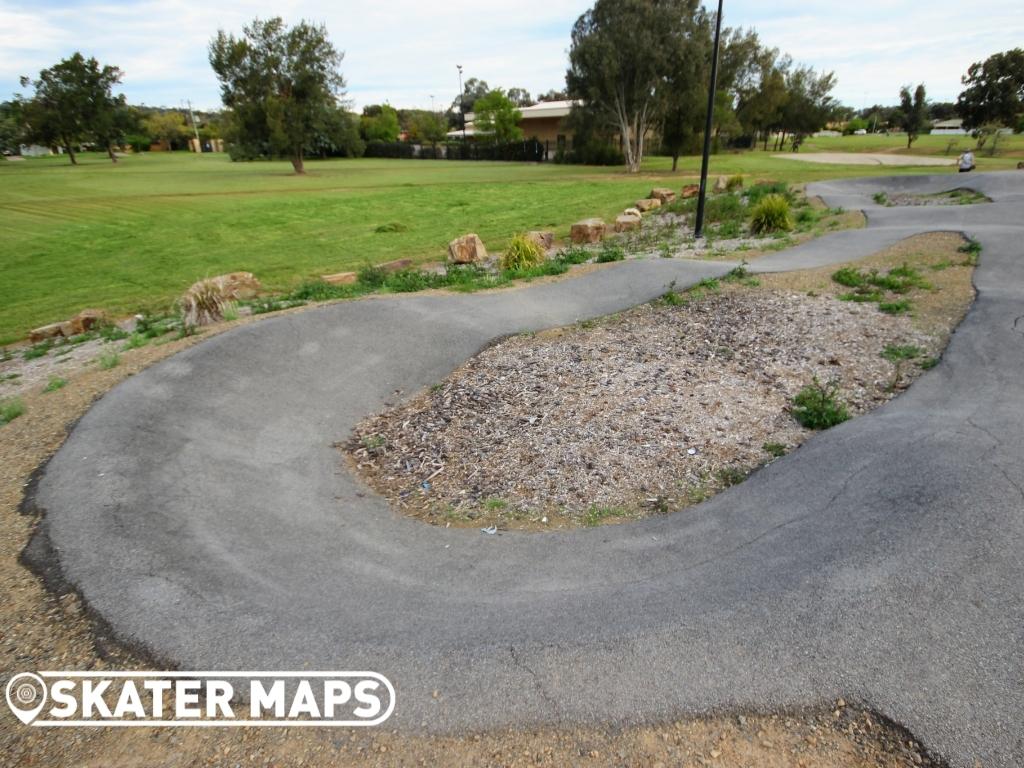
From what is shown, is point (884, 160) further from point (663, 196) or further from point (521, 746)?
Answer: point (521, 746)

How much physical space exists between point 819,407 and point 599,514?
3.24m

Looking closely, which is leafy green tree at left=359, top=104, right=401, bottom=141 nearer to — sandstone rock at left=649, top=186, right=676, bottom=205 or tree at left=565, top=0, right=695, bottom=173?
tree at left=565, top=0, right=695, bottom=173

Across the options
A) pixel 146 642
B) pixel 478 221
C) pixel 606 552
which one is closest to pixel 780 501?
pixel 606 552

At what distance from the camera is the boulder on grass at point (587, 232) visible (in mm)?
18109

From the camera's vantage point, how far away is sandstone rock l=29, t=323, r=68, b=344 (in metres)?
11.4

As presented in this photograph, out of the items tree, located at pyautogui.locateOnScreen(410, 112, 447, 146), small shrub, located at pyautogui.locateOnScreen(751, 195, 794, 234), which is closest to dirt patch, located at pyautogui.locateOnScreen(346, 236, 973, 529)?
small shrub, located at pyautogui.locateOnScreen(751, 195, 794, 234)

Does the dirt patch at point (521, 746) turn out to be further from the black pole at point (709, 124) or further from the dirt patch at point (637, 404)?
the black pole at point (709, 124)

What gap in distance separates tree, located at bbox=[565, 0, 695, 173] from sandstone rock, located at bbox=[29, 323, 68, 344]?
3379 centimetres

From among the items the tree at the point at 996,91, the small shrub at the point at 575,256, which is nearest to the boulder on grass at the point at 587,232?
the small shrub at the point at 575,256

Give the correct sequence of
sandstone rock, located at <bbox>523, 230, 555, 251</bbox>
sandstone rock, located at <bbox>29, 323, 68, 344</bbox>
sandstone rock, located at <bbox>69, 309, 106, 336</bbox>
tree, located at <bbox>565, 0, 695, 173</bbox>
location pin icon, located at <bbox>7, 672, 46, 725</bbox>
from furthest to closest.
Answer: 1. tree, located at <bbox>565, 0, 695, 173</bbox>
2. sandstone rock, located at <bbox>523, 230, 555, 251</bbox>
3. sandstone rock, located at <bbox>69, 309, 106, 336</bbox>
4. sandstone rock, located at <bbox>29, 323, 68, 344</bbox>
5. location pin icon, located at <bbox>7, 672, 46, 725</bbox>

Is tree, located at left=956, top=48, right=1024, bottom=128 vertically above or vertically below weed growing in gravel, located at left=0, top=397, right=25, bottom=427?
Answer: above

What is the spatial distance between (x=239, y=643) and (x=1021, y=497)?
5604 millimetres

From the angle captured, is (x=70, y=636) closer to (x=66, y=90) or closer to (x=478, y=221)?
(x=478, y=221)

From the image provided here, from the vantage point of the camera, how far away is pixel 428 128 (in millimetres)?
94625
